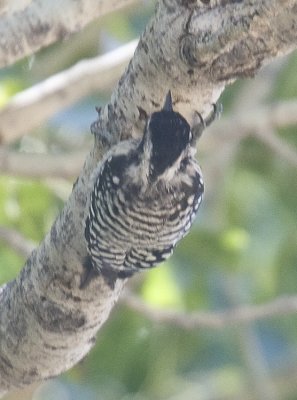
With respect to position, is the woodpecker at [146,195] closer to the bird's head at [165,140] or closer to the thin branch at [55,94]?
the bird's head at [165,140]

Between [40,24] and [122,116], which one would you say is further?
[40,24]

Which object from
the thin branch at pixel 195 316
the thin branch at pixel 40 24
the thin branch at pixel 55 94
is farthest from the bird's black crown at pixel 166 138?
the thin branch at pixel 195 316

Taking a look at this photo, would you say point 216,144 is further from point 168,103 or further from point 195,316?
point 168,103

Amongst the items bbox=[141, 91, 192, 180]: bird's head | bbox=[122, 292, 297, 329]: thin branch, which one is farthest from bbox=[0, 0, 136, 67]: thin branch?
bbox=[122, 292, 297, 329]: thin branch

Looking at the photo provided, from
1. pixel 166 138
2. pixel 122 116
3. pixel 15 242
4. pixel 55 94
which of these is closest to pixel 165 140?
pixel 166 138

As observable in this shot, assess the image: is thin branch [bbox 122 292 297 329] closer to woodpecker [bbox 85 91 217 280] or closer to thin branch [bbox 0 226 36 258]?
thin branch [bbox 0 226 36 258]

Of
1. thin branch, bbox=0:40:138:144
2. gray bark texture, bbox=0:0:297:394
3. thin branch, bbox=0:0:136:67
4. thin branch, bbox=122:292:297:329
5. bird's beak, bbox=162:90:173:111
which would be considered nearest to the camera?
gray bark texture, bbox=0:0:297:394

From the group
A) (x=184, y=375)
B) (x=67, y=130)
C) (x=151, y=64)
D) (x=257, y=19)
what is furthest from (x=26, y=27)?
(x=184, y=375)
